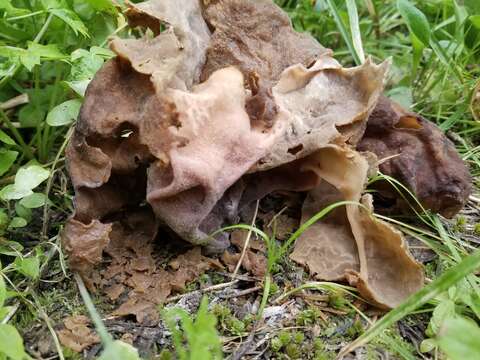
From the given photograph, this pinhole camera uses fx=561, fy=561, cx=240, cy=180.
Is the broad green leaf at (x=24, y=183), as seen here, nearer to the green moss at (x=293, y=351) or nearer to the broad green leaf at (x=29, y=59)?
the broad green leaf at (x=29, y=59)

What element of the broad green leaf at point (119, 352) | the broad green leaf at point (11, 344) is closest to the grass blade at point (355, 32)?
the broad green leaf at point (119, 352)

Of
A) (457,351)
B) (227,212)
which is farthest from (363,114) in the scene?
(457,351)

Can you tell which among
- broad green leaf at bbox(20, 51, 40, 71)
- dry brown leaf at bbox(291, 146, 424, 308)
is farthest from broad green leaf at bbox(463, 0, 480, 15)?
broad green leaf at bbox(20, 51, 40, 71)

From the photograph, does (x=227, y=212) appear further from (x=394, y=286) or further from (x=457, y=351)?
(x=457, y=351)

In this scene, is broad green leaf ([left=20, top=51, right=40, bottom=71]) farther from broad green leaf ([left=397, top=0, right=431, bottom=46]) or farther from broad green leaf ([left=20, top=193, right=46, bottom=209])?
broad green leaf ([left=397, top=0, right=431, bottom=46])

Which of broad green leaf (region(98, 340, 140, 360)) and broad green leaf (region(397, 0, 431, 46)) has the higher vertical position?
broad green leaf (region(397, 0, 431, 46))

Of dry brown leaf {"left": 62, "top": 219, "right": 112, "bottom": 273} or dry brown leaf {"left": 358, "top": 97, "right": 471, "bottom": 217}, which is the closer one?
dry brown leaf {"left": 62, "top": 219, "right": 112, "bottom": 273}
